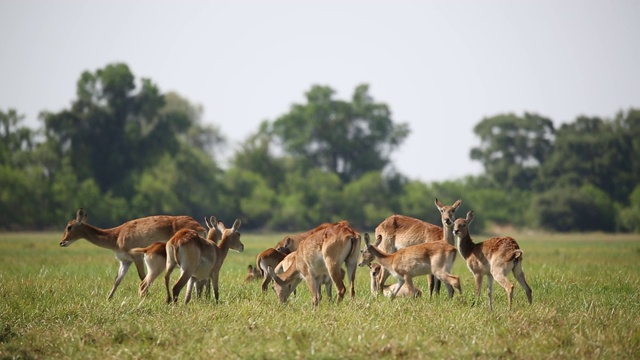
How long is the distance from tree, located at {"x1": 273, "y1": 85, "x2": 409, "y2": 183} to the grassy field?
6051 centimetres

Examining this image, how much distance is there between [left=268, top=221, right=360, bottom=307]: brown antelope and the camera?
12.8 metres

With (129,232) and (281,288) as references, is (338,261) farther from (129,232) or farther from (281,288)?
(129,232)

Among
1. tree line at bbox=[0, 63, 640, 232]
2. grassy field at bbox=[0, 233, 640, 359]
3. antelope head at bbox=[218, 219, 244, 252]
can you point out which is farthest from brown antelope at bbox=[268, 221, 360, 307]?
tree line at bbox=[0, 63, 640, 232]

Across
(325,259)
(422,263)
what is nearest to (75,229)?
(325,259)

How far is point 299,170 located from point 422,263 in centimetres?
5869

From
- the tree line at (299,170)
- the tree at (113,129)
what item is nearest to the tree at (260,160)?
the tree line at (299,170)

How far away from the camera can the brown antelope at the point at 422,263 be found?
42.1ft

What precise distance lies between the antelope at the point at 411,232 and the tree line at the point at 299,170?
3883 cm

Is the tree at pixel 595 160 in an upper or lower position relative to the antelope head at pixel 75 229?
upper

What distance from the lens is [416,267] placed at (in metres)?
13.1

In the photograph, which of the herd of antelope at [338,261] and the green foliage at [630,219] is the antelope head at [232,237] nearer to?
the herd of antelope at [338,261]

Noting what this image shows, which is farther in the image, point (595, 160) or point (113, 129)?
point (595, 160)

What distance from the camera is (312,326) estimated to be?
1005cm

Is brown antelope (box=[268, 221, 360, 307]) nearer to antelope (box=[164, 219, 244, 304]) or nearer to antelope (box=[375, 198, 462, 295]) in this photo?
antelope (box=[164, 219, 244, 304])
